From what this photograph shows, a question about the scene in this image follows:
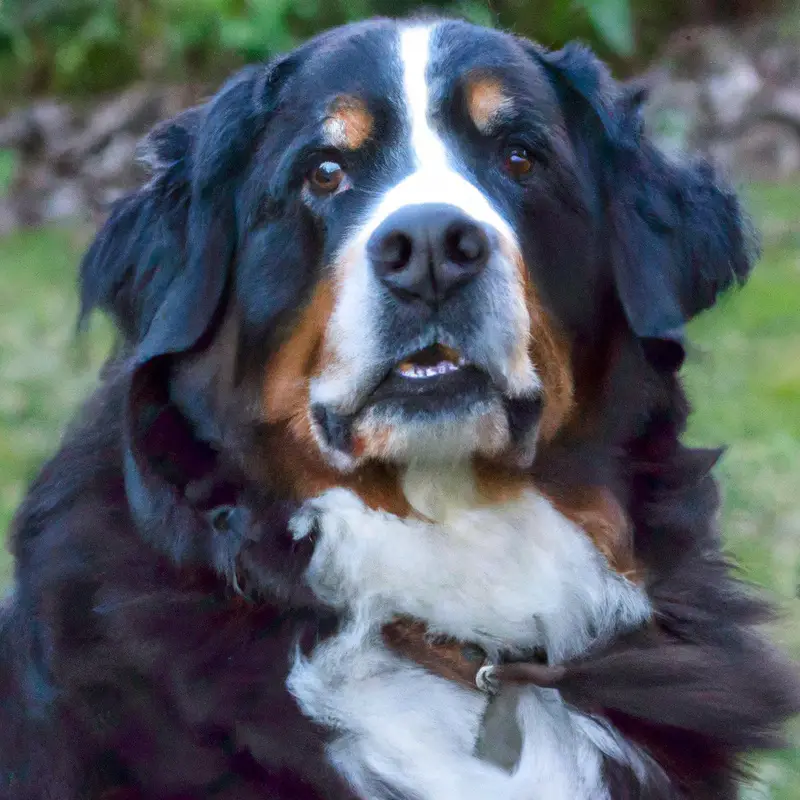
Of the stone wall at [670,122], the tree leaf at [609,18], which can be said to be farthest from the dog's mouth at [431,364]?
the stone wall at [670,122]

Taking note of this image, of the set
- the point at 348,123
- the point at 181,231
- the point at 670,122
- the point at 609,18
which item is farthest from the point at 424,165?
the point at 670,122

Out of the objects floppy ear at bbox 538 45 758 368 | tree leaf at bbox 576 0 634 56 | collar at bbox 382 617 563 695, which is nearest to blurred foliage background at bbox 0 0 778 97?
tree leaf at bbox 576 0 634 56

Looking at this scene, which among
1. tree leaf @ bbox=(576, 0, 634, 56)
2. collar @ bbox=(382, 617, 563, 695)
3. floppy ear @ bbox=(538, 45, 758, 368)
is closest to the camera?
collar @ bbox=(382, 617, 563, 695)

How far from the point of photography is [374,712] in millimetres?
2494

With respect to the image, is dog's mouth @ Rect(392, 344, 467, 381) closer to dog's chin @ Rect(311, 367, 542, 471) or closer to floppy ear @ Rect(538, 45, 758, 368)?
dog's chin @ Rect(311, 367, 542, 471)

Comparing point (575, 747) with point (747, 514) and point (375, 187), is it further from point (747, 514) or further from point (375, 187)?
point (747, 514)

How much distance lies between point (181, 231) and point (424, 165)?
55 cm

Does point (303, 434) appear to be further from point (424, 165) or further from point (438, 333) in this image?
point (424, 165)

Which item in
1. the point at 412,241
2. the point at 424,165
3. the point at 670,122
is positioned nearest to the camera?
the point at 412,241

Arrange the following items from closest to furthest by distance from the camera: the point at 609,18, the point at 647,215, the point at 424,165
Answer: the point at 424,165
the point at 647,215
the point at 609,18

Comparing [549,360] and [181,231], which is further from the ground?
[181,231]

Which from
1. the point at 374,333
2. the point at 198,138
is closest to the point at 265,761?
the point at 374,333

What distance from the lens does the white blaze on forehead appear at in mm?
2438

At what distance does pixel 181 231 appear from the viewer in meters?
2.77
